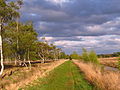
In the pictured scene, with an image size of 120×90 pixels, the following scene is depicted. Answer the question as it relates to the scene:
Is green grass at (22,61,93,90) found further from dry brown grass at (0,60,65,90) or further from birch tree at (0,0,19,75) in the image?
birch tree at (0,0,19,75)

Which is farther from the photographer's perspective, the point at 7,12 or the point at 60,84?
the point at 7,12

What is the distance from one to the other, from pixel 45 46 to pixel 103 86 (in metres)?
60.9

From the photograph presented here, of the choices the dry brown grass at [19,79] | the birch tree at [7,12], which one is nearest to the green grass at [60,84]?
the dry brown grass at [19,79]

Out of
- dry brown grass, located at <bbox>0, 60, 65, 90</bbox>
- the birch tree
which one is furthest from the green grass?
the birch tree

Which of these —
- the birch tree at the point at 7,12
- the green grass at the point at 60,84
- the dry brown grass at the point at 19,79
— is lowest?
the green grass at the point at 60,84

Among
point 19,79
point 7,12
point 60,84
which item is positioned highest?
point 7,12

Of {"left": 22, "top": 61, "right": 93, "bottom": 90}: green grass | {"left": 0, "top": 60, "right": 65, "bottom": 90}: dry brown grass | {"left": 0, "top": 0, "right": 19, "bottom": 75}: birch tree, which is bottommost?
{"left": 22, "top": 61, "right": 93, "bottom": 90}: green grass

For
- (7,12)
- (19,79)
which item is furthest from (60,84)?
(7,12)

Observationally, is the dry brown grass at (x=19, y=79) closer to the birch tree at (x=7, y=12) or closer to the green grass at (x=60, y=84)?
the green grass at (x=60, y=84)

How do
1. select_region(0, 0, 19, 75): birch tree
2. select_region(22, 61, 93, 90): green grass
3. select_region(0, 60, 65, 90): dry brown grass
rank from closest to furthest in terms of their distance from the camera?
1. select_region(0, 60, 65, 90): dry brown grass
2. select_region(22, 61, 93, 90): green grass
3. select_region(0, 0, 19, 75): birch tree

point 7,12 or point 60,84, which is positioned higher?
point 7,12

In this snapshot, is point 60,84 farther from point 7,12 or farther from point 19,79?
point 7,12

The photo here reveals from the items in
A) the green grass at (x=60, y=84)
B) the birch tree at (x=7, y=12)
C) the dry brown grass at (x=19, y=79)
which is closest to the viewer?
the dry brown grass at (x=19, y=79)

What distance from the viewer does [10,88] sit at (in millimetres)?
11648
